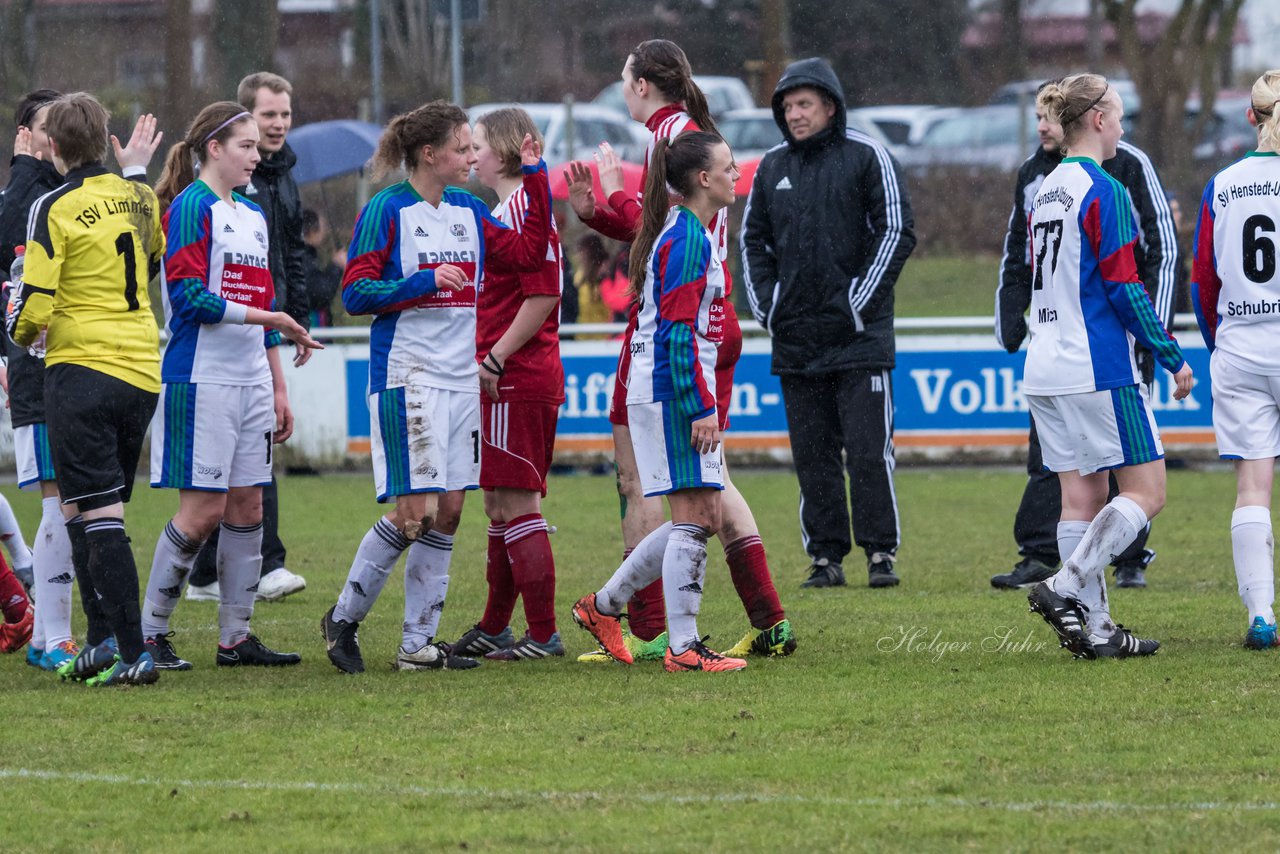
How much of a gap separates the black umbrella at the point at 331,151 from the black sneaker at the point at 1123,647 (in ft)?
42.0

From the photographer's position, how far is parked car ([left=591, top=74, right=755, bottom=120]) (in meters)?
24.3

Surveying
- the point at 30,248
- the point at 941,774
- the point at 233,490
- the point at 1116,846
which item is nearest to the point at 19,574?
the point at 233,490

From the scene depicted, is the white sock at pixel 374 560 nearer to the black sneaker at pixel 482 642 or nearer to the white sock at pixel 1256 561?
the black sneaker at pixel 482 642

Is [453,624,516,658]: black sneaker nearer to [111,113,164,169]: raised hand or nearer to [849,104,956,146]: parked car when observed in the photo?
[111,113,164,169]: raised hand

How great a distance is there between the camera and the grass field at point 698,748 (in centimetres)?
446

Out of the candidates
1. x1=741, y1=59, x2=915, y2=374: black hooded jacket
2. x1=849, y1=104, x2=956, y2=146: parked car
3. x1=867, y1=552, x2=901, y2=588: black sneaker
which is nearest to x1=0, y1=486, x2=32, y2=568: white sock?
x1=741, y1=59, x2=915, y2=374: black hooded jacket

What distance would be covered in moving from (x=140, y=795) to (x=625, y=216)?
117 inches

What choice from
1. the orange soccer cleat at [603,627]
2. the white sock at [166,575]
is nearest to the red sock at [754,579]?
the orange soccer cleat at [603,627]

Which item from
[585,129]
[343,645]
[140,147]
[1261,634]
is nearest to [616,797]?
[343,645]

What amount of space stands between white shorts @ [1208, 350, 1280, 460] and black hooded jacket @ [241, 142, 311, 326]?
4.17 m

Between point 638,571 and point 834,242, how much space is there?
3.12 m

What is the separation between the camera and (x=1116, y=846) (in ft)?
13.9

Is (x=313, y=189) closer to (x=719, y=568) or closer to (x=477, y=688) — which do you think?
(x=719, y=568)

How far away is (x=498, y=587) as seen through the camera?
7.17 meters
